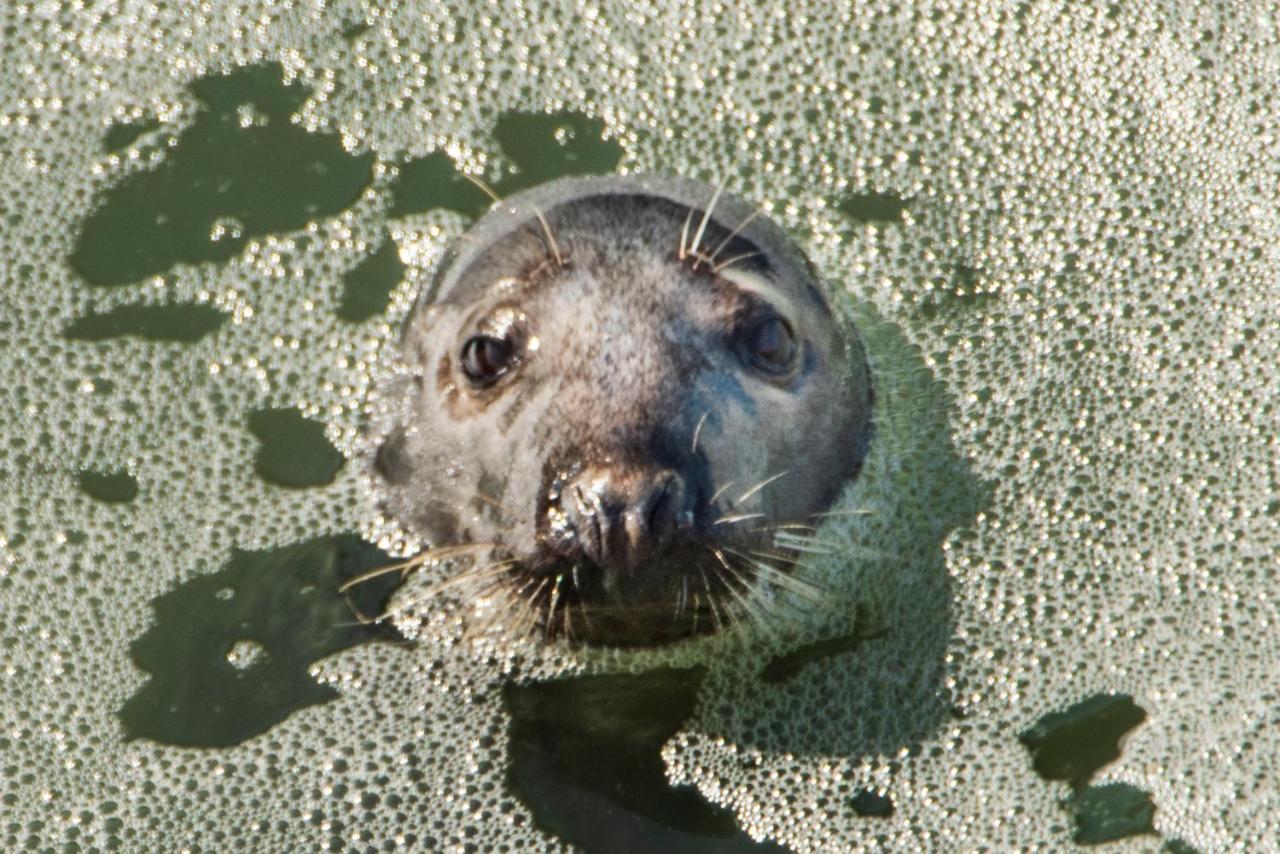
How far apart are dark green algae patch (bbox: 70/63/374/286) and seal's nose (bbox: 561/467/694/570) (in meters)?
2.28

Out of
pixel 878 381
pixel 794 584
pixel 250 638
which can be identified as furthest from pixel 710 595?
Answer: pixel 250 638

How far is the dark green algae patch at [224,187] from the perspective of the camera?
5676mm

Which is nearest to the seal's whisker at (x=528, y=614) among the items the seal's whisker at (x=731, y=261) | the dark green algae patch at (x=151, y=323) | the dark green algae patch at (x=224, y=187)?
the seal's whisker at (x=731, y=261)

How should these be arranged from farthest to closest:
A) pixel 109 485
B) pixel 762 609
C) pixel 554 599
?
pixel 109 485
pixel 762 609
pixel 554 599

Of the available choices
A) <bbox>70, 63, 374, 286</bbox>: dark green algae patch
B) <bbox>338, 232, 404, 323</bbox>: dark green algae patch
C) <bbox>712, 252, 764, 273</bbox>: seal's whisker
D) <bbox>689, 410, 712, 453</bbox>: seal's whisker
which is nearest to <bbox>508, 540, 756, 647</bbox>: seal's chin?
<bbox>689, 410, 712, 453</bbox>: seal's whisker

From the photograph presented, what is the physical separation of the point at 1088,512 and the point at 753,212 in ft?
4.42

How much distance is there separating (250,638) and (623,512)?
1.62 m

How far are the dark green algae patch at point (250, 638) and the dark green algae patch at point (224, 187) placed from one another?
47.1 inches

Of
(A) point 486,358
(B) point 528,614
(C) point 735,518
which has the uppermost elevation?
(A) point 486,358

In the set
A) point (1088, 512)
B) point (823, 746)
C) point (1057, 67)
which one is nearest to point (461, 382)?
point (823, 746)

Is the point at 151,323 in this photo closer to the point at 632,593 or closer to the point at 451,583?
the point at 451,583

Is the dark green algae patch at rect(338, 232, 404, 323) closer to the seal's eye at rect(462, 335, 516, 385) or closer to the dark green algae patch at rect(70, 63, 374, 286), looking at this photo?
the dark green algae patch at rect(70, 63, 374, 286)

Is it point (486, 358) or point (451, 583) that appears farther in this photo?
point (486, 358)

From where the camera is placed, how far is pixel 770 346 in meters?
4.52
